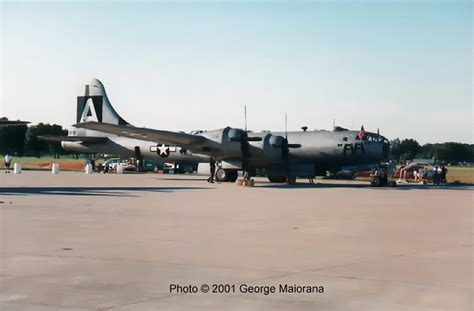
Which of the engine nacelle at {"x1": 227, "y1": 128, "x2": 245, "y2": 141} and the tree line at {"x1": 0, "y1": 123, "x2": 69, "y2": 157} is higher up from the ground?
the tree line at {"x1": 0, "y1": 123, "x2": 69, "y2": 157}

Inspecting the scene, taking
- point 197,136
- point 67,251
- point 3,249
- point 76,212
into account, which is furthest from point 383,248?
point 197,136

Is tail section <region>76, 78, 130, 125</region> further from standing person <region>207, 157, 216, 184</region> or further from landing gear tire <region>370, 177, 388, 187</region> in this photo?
landing gear tire <region>370, 177, 388, 187</region>

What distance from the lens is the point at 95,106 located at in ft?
167

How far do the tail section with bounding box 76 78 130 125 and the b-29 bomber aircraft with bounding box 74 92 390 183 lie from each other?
8.39m

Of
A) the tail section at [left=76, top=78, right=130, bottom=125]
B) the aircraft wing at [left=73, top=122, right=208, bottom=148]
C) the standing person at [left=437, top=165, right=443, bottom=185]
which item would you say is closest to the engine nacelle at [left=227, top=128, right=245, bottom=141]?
the aircraft wing at [left=73, top=122, right=208, bottom=148]

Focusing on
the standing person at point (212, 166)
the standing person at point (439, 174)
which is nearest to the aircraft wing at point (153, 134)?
the standing person at point (212, 166)

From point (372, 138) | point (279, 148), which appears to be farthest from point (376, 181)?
point (279, 148)

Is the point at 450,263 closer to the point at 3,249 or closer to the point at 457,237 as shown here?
the point at 457,237

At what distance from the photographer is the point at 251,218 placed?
17266mm

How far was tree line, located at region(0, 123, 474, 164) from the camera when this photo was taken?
131500mm

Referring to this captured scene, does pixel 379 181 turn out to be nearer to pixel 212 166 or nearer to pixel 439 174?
pixel 439 174

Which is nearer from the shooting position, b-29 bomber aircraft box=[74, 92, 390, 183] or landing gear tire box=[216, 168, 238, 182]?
b-29 bomber aircraft box=[74, 92, 390, 183]

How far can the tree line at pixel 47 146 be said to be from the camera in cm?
13150

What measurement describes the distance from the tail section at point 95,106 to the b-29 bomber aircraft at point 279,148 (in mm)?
8387
